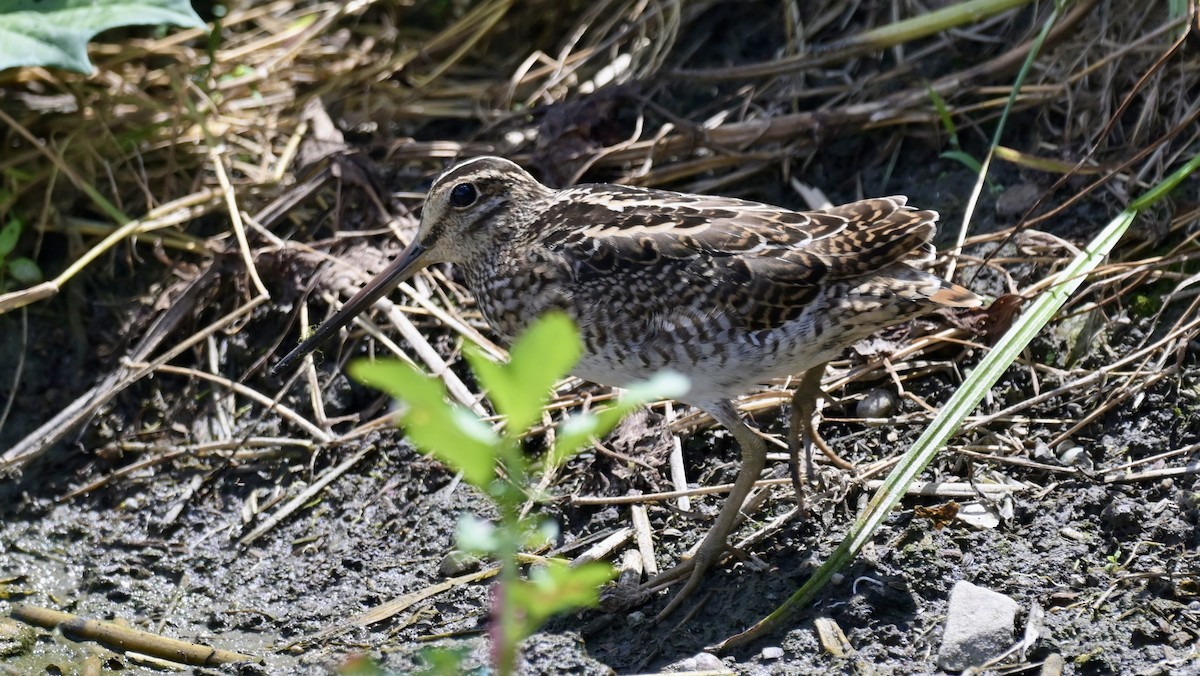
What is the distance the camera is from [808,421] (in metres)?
4.18

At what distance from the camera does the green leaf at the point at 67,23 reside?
191 inches

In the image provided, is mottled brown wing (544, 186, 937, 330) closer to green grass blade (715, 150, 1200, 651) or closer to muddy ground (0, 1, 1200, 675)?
green grass blade (715, 150, 1200, 651)

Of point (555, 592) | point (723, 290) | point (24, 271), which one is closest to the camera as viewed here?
point (555, 592)

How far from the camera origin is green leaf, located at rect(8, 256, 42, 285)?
17.5 ft

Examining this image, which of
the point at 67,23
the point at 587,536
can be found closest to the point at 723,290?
the point at 587,536

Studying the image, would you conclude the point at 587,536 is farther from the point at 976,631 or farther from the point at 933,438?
the point at 976,631

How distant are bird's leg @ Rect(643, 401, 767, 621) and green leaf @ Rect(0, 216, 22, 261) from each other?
321cm

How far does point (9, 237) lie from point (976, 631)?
13.8 feet

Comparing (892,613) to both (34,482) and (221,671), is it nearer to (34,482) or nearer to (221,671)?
(221,671)

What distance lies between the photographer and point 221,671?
387 cm

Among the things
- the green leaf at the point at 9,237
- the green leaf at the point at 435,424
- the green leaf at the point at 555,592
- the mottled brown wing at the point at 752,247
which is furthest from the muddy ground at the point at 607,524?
the green leaf at the point at 435,424

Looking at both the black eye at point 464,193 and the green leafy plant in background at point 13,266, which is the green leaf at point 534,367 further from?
the green leafy plant in background at point 13,266

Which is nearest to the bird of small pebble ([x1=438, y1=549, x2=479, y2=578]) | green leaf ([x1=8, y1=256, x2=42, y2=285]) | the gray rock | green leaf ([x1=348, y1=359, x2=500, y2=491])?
small pebble ([x1=438, y1=549, x2=479, y2=578])

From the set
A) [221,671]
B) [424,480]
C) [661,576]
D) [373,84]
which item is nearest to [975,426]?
[661,576]
